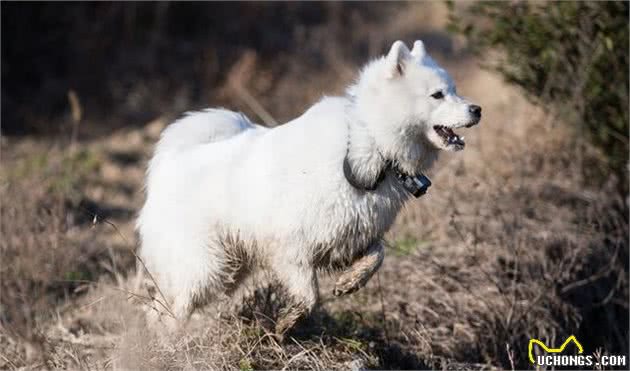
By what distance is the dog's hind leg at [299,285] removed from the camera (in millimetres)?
5152

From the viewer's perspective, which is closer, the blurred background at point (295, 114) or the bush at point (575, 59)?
the blurred background at point (295, 114)

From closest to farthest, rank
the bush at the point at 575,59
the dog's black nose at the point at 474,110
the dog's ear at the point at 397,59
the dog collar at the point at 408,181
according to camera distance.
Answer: the dog's black nose at the point at 474,110, the dog's ear at the point at 397,59, the dog collar at the point at 408,181, the bush at the point at 575,59

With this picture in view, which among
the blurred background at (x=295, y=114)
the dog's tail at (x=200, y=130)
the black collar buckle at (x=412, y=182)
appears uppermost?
the black collar buckle at (x=412, y=182)

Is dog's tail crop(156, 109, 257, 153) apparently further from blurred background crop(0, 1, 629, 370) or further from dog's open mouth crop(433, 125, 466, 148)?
dog's open mouth crop(433, 125, 466, 148)

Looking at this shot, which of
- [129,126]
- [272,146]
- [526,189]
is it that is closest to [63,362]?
[272,146]

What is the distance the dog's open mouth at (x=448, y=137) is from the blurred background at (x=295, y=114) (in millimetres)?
1331

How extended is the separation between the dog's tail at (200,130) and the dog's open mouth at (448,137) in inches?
56.6

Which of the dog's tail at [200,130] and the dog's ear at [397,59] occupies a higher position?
the dog's ear at [397,59]

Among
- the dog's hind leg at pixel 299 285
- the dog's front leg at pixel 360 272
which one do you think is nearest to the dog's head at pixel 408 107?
the dog's front leg at pixel 360 272

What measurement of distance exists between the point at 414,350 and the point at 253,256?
1.42m

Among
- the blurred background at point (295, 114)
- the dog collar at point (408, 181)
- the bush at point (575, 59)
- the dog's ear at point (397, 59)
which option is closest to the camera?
the dog's ear at point (397, 59)

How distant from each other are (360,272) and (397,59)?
3.74 ft

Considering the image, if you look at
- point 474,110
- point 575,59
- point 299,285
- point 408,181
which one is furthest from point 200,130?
point 575,59

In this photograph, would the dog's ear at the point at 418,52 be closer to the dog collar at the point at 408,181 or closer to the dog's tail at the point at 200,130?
the dog collar at the point at 408,181
